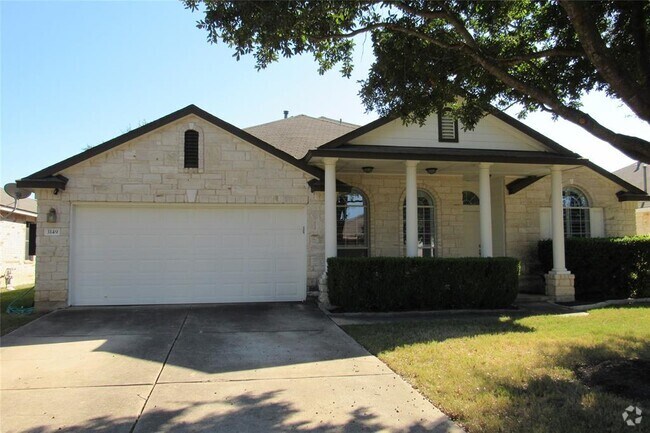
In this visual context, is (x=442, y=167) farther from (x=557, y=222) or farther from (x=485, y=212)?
(x=557, y=222)

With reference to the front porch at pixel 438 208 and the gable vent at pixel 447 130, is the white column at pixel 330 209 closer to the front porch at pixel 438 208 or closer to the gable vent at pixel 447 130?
the front porch at pixel 438 208

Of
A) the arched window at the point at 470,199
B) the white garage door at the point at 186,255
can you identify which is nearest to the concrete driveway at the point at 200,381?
the white garage door at the point at 186,255

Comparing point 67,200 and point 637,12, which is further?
point 67,200

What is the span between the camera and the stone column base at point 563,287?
465 inches

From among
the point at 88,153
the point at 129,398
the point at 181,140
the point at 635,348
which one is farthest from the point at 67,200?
the point at 635,348

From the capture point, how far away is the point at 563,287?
38.8ft

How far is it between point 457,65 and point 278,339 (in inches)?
215

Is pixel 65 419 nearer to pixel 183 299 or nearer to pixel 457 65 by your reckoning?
pixel 183 299

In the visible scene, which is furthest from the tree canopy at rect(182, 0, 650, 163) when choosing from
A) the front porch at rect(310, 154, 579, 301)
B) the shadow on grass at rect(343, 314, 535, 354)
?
the shadow on grass at rect(343, 314, 535, 354)

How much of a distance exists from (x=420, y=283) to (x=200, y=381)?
236 inches

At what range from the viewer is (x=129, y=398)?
487cm

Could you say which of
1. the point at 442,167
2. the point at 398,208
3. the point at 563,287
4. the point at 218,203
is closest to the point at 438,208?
the point at 398,208

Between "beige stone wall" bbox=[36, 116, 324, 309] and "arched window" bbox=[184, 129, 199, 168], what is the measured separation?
0.12 metres

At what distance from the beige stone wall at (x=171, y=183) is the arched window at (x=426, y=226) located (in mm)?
3724
